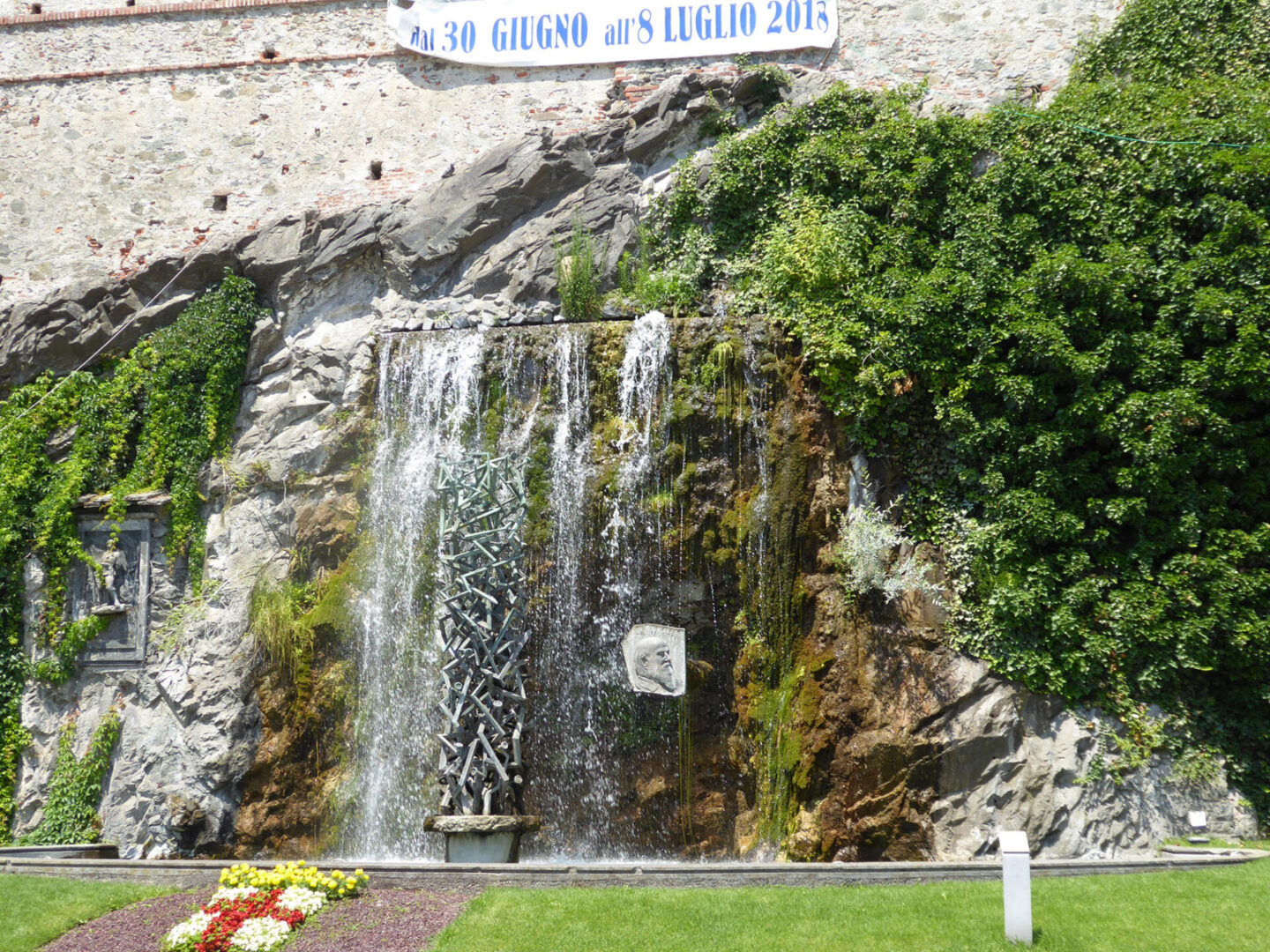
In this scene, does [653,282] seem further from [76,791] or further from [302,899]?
[76,791]

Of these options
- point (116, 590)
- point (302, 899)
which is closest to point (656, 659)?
point (302, 899)

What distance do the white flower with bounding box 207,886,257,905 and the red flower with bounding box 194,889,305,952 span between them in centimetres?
2

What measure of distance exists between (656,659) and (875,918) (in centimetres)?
337

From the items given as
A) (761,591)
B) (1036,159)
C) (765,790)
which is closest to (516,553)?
(761,591)

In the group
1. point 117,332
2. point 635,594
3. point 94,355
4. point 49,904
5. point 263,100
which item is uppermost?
point 263,100

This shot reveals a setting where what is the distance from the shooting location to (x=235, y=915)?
5902 mm

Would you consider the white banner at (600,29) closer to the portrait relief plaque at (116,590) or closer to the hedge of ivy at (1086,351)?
the hedge of ivy at (1086,351)

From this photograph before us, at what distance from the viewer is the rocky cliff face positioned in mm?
8320

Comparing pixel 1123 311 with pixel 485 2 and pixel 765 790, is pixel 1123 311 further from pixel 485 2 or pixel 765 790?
pixel 485 2

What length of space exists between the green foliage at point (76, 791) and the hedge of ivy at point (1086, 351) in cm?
792

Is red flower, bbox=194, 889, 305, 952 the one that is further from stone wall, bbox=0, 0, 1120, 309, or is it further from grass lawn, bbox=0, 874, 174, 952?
stone wall, bbox=0, 0, 1120, 309

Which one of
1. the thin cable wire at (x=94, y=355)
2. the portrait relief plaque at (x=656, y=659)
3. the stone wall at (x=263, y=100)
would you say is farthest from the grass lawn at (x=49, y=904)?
the stone wall at (x=263, y=100)

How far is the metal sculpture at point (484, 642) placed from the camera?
748 cm

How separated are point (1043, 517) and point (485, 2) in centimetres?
966
